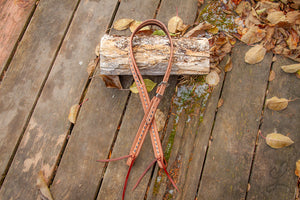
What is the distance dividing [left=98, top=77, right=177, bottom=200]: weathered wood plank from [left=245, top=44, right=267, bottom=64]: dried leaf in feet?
1.64

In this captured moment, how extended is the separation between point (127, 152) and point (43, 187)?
518 millimetres

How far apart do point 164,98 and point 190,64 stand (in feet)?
0.90

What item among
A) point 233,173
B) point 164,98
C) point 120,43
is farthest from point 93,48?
point 233,173

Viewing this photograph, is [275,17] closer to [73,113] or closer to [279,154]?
[279,154]

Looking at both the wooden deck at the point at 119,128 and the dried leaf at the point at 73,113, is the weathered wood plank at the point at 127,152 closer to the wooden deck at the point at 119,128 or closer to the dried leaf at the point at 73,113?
the wooden deck at the point at 119,128

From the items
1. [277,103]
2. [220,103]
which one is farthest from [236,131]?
[277,103]

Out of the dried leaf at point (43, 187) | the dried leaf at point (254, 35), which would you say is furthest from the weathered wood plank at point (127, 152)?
the dried leaf at point (254, 35)

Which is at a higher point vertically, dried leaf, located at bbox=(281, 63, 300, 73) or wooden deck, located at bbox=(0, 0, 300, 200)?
dried leaf, located at bbox=(281, 63, 300, 73)

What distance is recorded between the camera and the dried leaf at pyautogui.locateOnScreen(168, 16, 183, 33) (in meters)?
1.45

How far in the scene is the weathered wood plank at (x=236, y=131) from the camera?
1255 millimetres

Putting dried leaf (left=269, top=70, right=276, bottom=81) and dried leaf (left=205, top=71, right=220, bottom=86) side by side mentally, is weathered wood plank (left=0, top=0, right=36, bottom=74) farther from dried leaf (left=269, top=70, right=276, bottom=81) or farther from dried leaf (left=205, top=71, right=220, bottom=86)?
dried leaf (left=269, top=70, right=276, bottom=81)

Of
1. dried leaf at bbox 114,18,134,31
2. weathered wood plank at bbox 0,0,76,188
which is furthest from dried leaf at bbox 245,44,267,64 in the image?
weathered wood plank at bbox 0,0,76,188

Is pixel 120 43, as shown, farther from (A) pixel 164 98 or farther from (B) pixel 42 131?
(B) pixel 42 131

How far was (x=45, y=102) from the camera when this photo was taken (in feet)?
4.50
